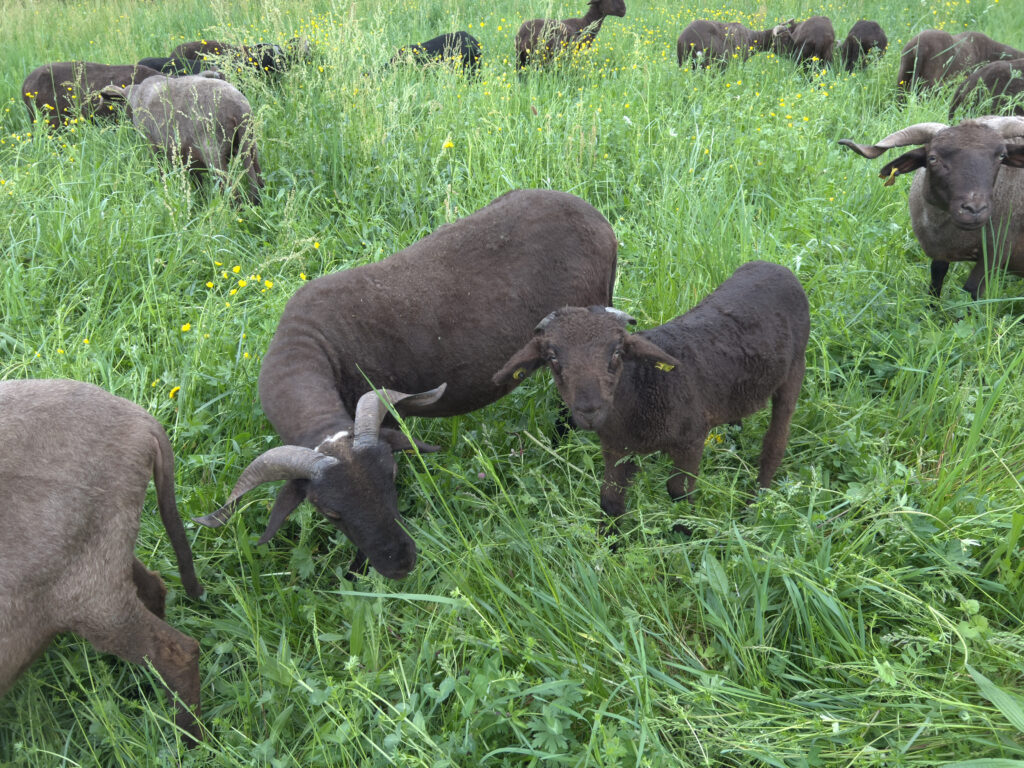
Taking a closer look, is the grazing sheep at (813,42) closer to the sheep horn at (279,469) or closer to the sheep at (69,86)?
the sheep at (69,86)

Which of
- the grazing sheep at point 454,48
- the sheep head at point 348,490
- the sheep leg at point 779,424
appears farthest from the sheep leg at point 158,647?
the grazing sheep at point 454,48

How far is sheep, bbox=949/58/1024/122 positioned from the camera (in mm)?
7512

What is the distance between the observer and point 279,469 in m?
3.00

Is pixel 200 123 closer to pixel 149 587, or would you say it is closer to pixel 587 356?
pixel 149 587

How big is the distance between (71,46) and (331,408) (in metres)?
11.0

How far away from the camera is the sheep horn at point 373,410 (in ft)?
10.0

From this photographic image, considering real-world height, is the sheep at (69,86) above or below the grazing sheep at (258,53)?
below

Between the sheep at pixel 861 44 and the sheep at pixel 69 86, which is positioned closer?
the sheep at pixel 69 86

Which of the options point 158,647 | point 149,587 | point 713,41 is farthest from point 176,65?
point 158,647

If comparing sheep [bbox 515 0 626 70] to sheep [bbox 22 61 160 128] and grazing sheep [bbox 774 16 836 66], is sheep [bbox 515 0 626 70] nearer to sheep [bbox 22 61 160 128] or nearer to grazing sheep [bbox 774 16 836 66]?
grazing sheep [bbox 774 16 836 66]

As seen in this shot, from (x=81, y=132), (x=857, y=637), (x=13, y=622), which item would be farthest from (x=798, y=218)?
(x=81, y=132)

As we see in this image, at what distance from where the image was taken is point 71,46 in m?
11.0

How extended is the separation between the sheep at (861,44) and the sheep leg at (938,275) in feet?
21.1

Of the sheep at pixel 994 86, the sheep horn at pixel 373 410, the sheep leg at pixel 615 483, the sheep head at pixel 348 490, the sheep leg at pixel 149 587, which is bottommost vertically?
the sheep leg at pixel 149 587
